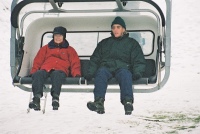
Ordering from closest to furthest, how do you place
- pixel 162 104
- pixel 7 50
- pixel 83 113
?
pixel 83 113 < pixel 162 104 < pixel 7 50

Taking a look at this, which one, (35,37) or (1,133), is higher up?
(35,37)

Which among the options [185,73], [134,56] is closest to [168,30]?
[134,56]

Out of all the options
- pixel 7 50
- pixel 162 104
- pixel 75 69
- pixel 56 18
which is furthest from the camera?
pixel 7 50

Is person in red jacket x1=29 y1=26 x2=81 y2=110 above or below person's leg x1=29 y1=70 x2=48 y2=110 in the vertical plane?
above

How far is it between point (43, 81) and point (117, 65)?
1054mm

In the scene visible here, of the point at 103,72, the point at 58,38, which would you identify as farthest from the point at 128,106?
the point at 58,38

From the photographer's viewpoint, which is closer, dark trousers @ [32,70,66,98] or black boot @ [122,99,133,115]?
black boot @ [122,99,133,115]

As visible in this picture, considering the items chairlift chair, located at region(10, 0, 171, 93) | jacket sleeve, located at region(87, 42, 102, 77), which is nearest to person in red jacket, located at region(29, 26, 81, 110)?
chairlift chair, located at region(10, 0, 171, 93)

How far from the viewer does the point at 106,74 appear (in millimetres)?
5789

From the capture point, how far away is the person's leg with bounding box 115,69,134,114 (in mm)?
5459

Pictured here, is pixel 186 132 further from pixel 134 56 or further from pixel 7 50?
pixel 7 50

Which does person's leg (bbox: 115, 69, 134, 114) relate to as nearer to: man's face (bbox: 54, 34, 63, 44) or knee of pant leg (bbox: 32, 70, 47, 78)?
knee of pant leg (bbox: 32, 70, 47, 78)

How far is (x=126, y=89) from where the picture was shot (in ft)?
18.3

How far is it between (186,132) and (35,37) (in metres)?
4.51
